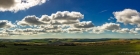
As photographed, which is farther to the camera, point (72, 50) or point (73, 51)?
point (72, 50)

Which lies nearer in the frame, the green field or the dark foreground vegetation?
the green field

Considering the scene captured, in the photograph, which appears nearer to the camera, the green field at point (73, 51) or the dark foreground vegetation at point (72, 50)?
the green field at point (73, 51)

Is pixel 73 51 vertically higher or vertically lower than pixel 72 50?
lower
